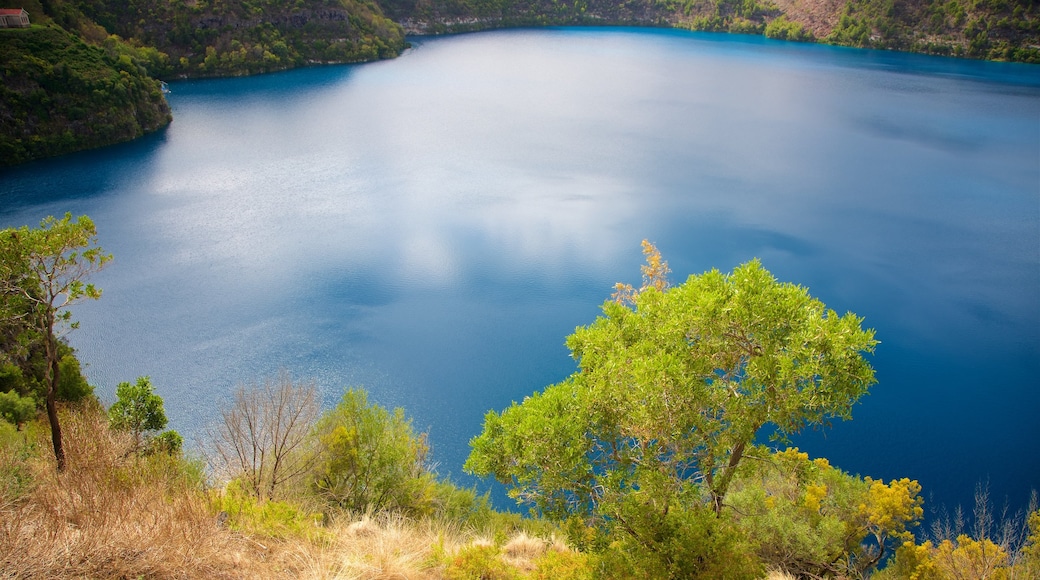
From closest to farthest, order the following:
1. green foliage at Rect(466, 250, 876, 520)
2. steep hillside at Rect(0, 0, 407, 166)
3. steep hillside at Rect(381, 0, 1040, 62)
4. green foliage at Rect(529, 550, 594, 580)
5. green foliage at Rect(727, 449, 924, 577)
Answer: green foliage at Rect(466, 250, 876, 520) < green foliage at Rect(529, 550, 594, 580) < green foliage at Rect(727, 449, 924, 577) < steep hillside at Rect(0, 0, 407, 166) < steep hillside at Rect(381, 0, 1040, 62)

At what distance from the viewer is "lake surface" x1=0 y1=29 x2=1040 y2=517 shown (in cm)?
2484

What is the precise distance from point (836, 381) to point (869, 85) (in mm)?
79464

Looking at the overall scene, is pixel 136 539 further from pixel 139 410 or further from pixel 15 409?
pixel 15 409

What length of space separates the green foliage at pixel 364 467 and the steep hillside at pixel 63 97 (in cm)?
4607

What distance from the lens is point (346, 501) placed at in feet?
49.4

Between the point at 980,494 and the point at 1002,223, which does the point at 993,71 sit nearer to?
the point at 1002,223

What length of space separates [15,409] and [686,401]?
18.6 metres

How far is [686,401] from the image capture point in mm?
8758

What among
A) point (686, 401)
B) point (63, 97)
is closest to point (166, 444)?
point (686, 401)

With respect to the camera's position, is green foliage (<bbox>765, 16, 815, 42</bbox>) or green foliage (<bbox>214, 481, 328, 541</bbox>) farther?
green foliage (<bbox>765, 16, 815, 42</bbox>)

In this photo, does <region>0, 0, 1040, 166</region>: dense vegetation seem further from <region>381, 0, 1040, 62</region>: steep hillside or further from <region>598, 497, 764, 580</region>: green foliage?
<region>598, 497, 764, 580</region>: green foliage

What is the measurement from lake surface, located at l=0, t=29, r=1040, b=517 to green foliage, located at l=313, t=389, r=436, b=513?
16.9ft

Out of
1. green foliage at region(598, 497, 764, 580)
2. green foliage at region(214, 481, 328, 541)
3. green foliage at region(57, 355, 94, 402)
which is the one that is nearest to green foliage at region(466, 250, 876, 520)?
green foliage at region(598, 497, 764, 580)

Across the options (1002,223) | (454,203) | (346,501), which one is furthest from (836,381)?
(1002,223)
